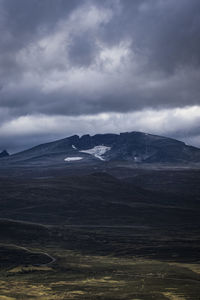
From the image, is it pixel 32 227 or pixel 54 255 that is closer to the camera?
pixel 54 255

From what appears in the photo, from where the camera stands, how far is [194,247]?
442 feet

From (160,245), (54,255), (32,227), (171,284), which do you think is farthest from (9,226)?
(171,284)

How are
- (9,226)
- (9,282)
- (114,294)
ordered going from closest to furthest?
(114,294) < (9,282) < (9,226)

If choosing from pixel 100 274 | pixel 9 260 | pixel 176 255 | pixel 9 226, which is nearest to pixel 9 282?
pixel 100 274

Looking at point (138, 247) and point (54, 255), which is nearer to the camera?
point (54, 255)

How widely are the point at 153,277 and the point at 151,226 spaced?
10935 cm

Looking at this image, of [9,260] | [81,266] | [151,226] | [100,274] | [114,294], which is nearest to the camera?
[114,294]

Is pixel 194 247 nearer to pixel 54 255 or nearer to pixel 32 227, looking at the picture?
pixel 54 255

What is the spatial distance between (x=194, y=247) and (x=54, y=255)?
4642cm

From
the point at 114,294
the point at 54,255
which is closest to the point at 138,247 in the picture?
the point at 54,255

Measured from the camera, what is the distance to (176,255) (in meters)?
123

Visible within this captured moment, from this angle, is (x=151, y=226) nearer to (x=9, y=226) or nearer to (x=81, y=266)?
(x=9, y=226)

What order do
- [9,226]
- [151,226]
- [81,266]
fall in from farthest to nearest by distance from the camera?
[151,226] < [9,226] < [81,266]

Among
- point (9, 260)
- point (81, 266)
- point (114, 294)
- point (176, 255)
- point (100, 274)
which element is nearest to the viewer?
point (114, 294)
